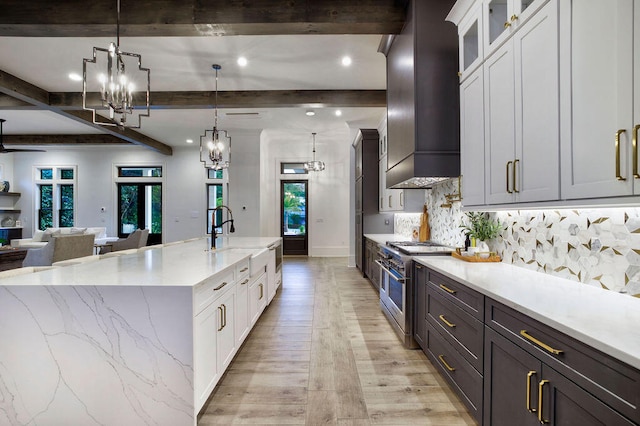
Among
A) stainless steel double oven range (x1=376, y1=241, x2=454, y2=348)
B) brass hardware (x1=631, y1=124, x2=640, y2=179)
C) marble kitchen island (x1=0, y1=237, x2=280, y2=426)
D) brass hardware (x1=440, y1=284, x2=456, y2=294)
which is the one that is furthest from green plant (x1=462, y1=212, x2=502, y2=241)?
marble kitchen island (x1=0, y1=237, x2=280, y2=426)

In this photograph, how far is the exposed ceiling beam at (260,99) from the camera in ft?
17.1

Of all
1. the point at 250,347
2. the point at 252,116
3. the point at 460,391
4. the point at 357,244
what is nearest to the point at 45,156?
the point at 252,116

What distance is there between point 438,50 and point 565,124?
166 centimetres

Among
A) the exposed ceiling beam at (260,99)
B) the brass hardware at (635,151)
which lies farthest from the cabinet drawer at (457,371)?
the exposed ceiling beam at (260,99)

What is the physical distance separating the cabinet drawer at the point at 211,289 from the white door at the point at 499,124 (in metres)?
1.94

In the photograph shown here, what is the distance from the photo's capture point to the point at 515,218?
7.57 ft

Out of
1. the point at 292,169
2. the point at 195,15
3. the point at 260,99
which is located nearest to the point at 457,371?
the point at 195,15

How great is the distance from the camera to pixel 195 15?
9.77 feet

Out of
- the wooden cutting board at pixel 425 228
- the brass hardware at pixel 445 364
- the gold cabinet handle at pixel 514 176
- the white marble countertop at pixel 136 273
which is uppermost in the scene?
the gold cabinet handle at pixel 514 176

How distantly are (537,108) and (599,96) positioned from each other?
38 cm

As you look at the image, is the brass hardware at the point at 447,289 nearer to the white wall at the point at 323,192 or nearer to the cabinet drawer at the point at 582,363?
the cabinet drawer at the point at 582,363

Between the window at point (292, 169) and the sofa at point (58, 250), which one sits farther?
the window at point (292, 169)

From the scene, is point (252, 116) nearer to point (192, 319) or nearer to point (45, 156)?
point (192, 319)

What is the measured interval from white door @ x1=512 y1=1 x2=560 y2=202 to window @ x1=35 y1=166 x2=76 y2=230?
1121 cm
